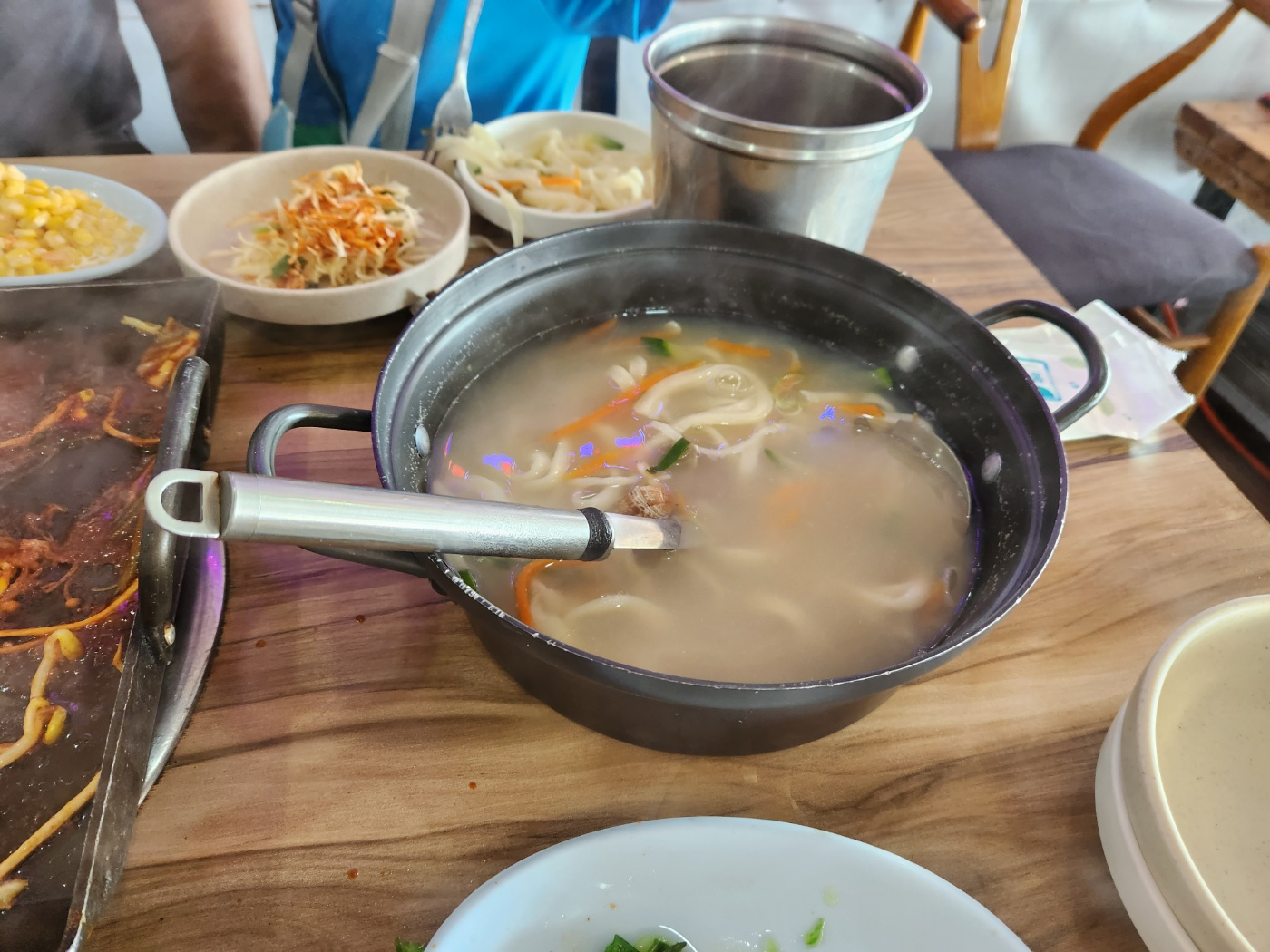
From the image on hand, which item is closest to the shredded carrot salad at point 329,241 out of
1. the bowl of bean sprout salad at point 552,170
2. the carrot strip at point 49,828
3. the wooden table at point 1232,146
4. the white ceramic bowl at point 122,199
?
the white ceramic bowl at point 122,199

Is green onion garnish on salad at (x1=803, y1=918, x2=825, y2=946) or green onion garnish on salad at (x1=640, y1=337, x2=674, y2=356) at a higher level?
green onion garnish on salad at (x1=640, y1=337, x2=674, y2=356)

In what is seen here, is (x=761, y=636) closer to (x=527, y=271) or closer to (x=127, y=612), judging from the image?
(x=527, y=271)

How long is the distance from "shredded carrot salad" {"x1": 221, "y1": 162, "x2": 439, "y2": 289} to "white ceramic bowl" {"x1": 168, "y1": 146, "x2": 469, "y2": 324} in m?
0.05

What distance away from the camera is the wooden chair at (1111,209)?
276cm

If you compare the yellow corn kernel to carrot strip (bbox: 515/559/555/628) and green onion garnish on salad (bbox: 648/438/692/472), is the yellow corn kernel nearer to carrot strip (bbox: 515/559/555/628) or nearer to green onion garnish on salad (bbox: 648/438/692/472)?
carrot strip (bbox: 515/559/555/628)

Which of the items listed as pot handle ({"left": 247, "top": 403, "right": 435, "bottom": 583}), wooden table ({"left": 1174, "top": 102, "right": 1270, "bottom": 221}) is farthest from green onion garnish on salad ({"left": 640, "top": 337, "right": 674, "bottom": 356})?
wooden table ({"left": 1174, "top": 102, "right": 1270, "bottom": 221})

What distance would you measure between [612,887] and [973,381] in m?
0.94

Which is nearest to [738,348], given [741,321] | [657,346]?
[741,321]

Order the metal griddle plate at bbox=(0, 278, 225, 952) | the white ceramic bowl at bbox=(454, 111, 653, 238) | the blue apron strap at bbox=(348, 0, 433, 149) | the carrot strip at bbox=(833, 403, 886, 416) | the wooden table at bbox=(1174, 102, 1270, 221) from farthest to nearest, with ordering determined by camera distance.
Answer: the wooden table at bbox=(1174, 102, 1270, 221) < the blue apron strap at bbox=(348, 0, 433, 149) < the white ceramic bowl at bbox=(454, 111, 653, 238) < the carrot strip at bbox=(833, 403, 886, 416) < the metal griddle plate at bbox=(0, 278, 225, 952)

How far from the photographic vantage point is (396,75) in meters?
2.27

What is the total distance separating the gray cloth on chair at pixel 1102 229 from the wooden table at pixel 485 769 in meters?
1.68

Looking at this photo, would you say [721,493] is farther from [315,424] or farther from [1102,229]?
[1102,229]

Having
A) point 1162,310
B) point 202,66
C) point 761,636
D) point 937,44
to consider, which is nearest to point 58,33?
point 202,66

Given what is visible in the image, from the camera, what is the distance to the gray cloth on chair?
271 cm
